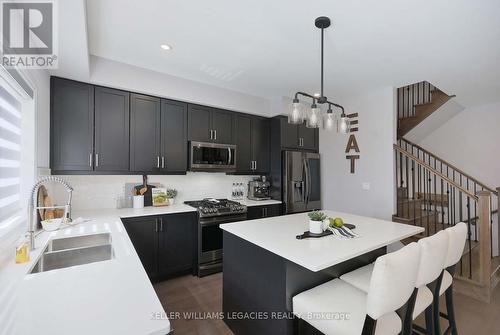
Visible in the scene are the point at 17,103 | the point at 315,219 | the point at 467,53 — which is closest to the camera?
the point at 315,219

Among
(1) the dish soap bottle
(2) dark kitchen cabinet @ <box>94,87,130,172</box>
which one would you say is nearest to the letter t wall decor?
(2) dark kitchen cabinet @ <box>94,87,130,172</box>

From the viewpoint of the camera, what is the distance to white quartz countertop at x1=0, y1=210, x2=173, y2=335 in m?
0.77

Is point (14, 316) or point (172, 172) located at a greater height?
point (172, 172)

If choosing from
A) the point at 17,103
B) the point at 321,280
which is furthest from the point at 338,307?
the point at 17,103

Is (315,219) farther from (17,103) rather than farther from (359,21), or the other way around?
(17,103)

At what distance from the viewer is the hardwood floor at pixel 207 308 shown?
2086mm

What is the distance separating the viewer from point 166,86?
3.11 meters

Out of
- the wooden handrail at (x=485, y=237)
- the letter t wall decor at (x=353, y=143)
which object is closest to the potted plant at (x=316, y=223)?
the wooden handrail at (x=485, y=237)

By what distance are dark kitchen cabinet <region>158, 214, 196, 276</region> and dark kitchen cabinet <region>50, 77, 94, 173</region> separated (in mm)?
1127

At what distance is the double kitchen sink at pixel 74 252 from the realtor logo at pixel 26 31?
4.20ft

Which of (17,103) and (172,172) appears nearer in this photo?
(17,103)

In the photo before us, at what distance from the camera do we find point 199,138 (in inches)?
136

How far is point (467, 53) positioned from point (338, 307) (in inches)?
116

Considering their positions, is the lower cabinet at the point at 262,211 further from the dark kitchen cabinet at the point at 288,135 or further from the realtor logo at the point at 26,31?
the realtor logo at the point at 26,31
